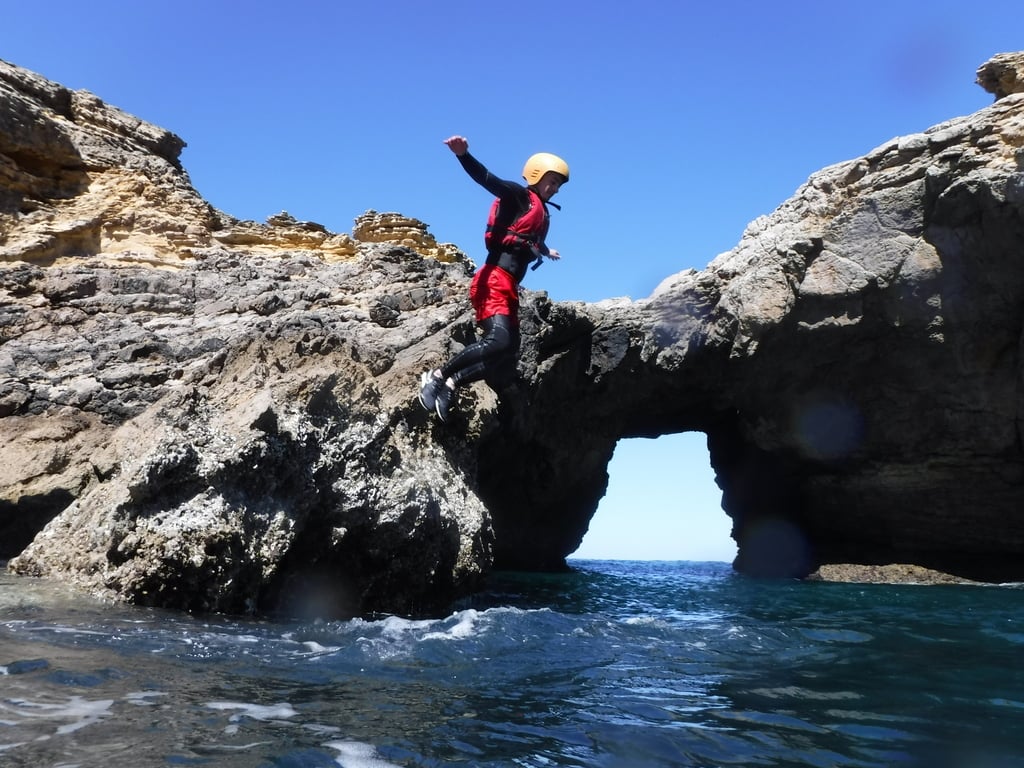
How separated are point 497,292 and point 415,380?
1.61 meters

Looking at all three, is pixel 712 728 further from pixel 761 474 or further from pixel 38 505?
pixel 761 474

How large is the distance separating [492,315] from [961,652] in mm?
4861

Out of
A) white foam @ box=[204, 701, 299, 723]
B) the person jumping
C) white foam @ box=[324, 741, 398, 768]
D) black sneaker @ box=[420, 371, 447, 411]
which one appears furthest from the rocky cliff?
white foam @ box=[324, 741, 398, 768]

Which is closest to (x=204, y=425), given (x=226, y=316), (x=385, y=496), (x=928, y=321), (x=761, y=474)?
(x=385, y=496)

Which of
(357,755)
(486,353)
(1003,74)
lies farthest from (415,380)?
(1003,74)

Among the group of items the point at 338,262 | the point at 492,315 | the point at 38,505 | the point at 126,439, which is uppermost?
the point at 338,262

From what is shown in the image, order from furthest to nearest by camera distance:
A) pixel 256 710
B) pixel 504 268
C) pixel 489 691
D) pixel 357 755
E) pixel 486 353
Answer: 1. pixel 504 268
2. pixel 486 353
3. pixel 489 691
4. pixel 256 710
5. pixel 357 755

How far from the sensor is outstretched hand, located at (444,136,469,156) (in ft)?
24.4

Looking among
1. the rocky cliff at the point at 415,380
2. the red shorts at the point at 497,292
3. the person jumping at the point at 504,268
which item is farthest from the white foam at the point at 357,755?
the red shorts at the point at 497,292

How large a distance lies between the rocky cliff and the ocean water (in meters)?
1.26

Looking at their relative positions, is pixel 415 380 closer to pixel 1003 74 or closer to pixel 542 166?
pixel 542 166

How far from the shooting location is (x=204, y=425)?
717cm

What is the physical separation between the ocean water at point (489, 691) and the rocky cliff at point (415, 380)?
126cm

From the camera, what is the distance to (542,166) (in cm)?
817
